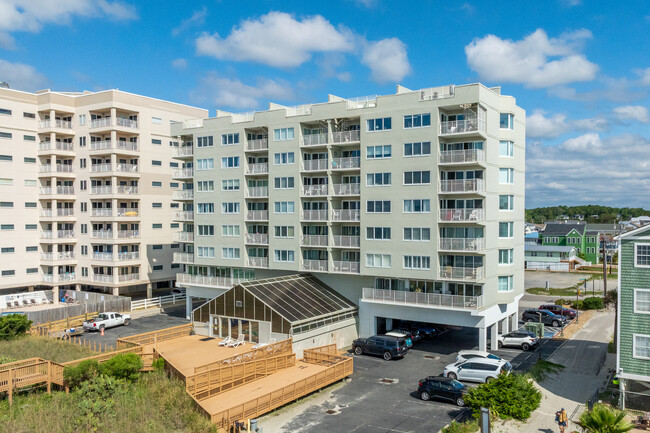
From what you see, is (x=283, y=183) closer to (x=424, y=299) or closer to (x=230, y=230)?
(x=230, y=230)

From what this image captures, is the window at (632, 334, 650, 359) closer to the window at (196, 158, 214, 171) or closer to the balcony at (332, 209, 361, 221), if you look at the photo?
the balcony at (332, 209, 361, 221)

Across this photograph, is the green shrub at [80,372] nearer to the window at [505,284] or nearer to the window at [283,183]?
the window at [283,183]

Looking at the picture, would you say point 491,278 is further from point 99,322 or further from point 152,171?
point 152,171

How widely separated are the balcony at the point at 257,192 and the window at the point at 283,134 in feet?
16.6

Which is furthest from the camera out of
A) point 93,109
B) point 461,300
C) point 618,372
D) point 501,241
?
point 93,109

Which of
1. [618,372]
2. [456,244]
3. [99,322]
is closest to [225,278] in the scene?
[99,322]

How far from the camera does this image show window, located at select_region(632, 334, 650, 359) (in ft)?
93.0

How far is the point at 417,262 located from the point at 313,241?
10.4 m

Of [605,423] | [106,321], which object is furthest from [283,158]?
[605,423]

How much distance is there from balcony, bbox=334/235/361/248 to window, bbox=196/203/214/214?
1539 centimetres

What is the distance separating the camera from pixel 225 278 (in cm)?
5375

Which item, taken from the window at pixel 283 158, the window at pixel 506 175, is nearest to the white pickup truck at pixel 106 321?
the window at pixel 283 158

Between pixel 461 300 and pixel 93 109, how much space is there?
49.3 metres

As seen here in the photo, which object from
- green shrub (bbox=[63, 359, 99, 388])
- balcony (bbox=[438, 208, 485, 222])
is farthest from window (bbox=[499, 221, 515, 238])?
green shrub (bbox=[63, 359, 99, 388])
